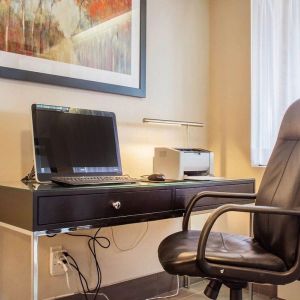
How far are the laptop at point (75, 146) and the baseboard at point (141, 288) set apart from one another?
713mm

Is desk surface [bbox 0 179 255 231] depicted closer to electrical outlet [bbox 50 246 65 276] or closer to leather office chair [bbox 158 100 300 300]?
leather office chair [bbox 158 100 300 300]

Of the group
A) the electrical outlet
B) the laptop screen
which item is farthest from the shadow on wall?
the electrical outlet

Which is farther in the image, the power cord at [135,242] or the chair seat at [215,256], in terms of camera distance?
the power cord at [135,242]

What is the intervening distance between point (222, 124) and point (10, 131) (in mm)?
1507

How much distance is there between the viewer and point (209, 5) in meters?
2.80

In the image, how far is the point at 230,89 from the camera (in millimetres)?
2658

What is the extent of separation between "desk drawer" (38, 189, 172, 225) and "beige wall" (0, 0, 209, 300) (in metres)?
0.58

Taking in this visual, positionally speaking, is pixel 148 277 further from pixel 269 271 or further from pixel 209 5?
pixel 209 5

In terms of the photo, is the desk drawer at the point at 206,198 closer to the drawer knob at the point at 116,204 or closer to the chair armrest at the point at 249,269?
the drawer knob at the point at 116,204

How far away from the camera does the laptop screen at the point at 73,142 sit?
1.69 m

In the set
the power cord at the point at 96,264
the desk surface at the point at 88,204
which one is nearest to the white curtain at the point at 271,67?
the desk surface at the point at 88,204

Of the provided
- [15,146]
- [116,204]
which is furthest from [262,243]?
[15,146]

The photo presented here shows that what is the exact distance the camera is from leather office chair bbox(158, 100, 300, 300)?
4.23 feet

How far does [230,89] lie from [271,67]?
1.22 feet
